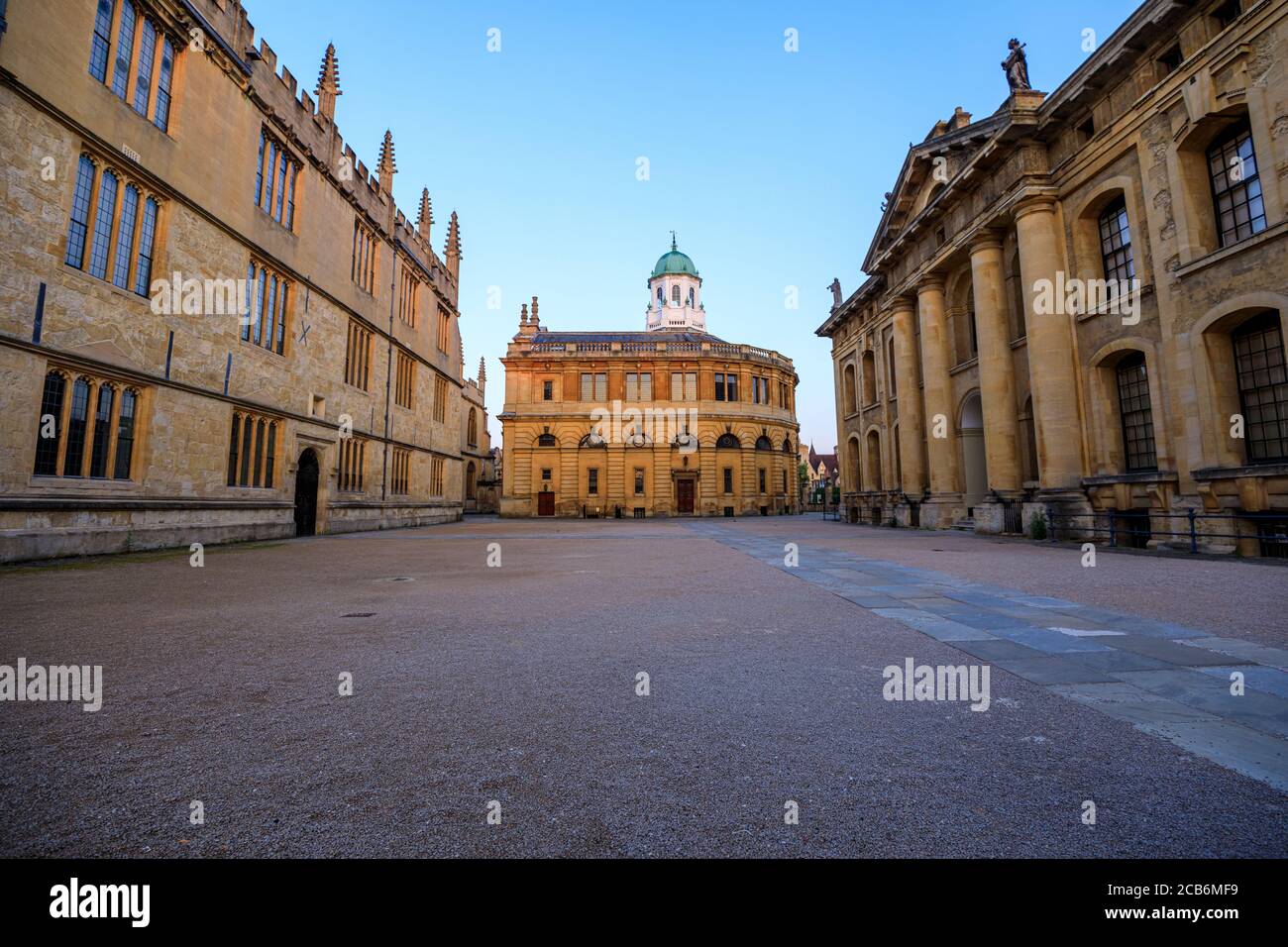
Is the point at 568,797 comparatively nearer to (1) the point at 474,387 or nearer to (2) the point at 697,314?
(1) the point at 474,387

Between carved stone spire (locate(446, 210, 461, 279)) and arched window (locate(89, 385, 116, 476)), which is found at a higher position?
carved stone spire (locate(446, 210, 461, 279))

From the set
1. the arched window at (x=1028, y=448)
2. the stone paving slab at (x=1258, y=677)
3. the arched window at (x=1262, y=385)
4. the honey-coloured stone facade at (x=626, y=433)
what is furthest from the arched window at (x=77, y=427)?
the honey-coloured stone facade at (x=626, y=433)

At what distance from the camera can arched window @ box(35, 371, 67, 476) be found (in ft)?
36.9

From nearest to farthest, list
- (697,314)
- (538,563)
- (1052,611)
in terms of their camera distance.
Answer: (1052,611)
(538,563)
(697,314)

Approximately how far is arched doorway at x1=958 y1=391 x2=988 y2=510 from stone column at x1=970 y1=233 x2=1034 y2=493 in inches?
117

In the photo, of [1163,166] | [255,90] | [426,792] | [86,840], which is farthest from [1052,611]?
[255,90]

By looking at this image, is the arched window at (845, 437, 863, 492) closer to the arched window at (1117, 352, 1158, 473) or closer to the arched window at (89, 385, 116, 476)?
the arched window at (1117, 352, 1158, 473)

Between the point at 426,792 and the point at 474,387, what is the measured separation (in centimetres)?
6434

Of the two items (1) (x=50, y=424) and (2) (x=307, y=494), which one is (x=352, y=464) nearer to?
(2) (x=307, y=494)

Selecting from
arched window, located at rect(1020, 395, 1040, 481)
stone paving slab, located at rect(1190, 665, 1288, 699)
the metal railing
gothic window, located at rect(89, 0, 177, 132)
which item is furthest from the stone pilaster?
gothic window, located at rect(89, 0, 177, 132)

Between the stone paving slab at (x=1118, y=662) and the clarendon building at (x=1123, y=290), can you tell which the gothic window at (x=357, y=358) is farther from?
the stone paving slab at (x=1118, y=662)

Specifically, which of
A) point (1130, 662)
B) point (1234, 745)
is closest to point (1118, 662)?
point (1130, 662)
